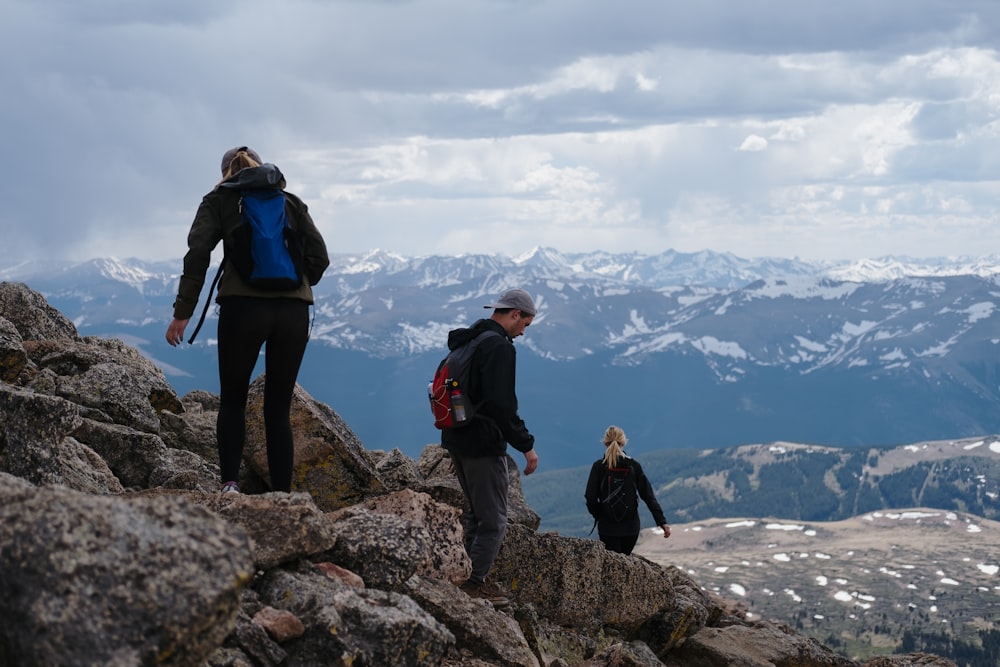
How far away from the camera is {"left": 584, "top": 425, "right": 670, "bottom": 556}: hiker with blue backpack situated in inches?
833

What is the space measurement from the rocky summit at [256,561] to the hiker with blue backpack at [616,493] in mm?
789

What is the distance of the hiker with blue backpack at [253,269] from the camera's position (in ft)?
39.0

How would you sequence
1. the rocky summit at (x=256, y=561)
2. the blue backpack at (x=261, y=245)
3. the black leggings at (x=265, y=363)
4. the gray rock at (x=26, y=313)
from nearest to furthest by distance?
1. the rocky summit at (x=256, y=561)
2. the blue backpack at (x=261, y=245)
3. the black leggings at (x=265, y=363)
4. the gray rock at (x=26, y=313)

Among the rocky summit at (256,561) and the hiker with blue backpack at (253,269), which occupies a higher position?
the hiker with blue backpack at (253,269)

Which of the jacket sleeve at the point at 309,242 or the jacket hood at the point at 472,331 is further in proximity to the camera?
the jacket hood at the point at 472,331

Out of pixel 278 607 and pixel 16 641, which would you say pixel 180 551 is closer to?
pixel 16 641

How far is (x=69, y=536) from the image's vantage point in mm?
6699

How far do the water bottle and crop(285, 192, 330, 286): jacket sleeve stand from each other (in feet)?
7.86


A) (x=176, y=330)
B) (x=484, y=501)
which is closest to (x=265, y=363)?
(x=176, y=330)

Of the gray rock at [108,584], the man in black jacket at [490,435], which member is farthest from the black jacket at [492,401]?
the gray rock at [108,584]

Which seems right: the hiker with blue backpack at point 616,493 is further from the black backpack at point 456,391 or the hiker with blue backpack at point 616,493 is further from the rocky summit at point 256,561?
the black backpack at point 456,391

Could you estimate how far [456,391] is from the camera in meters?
13.7

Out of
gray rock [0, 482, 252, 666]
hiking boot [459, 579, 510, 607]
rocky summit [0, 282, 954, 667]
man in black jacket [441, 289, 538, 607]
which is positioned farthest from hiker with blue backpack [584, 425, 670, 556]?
gray rock [0, 482, 252, 666]

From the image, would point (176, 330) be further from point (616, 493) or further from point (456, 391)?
point (616, 493)
